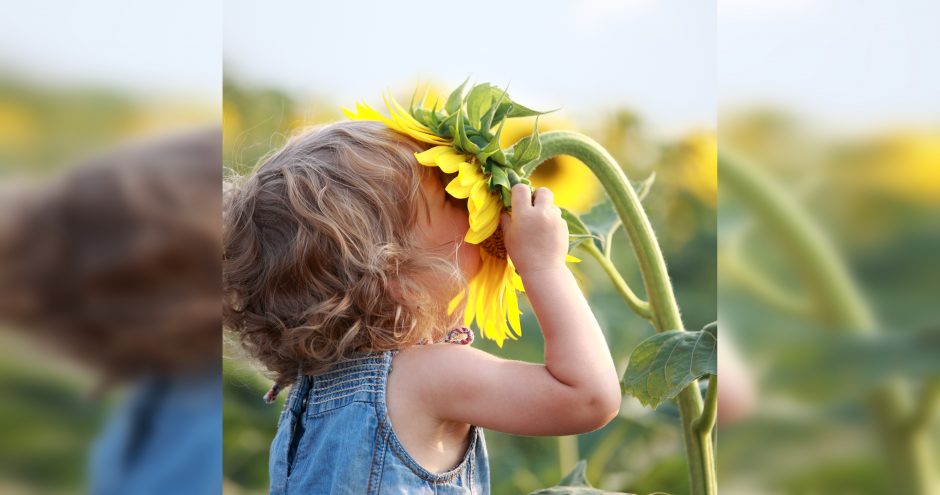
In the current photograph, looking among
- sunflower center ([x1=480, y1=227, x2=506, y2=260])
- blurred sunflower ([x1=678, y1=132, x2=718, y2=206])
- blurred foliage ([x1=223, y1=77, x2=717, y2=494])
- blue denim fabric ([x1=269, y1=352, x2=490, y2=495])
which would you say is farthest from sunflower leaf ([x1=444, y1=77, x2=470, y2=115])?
blurred sunflower ([x1=678, y1=132, x2=718, y2=206])

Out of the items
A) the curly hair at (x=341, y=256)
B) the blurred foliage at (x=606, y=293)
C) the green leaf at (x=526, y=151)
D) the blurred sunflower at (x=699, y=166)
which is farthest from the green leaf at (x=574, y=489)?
the blurred sunflower at (x=699, y=166)

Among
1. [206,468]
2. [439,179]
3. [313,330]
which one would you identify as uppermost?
[439,179]

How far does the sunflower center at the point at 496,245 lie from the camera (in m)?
0.85

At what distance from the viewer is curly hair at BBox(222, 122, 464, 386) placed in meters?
0.81

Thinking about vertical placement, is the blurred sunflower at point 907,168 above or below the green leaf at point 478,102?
below

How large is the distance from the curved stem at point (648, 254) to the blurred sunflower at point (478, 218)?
0.21 ft

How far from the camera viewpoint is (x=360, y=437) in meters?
0.79

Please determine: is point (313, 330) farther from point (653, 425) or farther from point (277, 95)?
point (653, 425)

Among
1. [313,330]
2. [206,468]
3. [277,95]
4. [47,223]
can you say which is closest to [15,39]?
[47,223]

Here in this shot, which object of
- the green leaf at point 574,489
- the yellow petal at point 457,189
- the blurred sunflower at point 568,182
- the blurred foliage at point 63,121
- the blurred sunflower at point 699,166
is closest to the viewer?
the blurred foliage at point 63,121

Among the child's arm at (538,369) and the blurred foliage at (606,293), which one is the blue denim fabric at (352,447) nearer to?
the child's arm at (538,369)

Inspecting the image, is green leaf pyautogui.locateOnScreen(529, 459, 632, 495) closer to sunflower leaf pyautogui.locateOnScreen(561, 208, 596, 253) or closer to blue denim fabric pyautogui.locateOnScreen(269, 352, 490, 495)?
blue denim fabric pyautogui.locateOnScreen(269, 352, 490, 495)

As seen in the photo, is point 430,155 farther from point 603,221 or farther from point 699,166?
point 699,166

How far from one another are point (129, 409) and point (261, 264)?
345 mm
